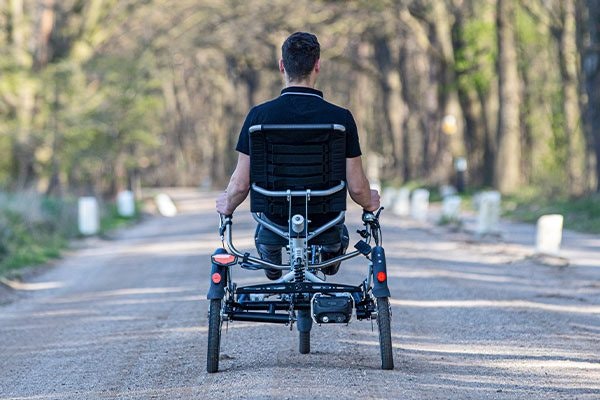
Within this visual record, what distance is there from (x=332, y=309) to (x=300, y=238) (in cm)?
48

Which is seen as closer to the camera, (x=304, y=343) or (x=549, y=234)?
(x=304, y=343)

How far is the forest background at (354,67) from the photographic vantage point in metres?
34.4

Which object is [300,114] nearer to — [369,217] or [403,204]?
[369,217]

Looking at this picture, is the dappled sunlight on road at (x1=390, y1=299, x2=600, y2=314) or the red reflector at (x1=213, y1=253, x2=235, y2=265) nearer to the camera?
the red reflector at (x1=213, y1=253, x2=235, y2=265)

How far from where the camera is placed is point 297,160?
7.61 meters

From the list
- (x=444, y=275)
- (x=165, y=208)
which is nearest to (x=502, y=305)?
(x=444, y=275)

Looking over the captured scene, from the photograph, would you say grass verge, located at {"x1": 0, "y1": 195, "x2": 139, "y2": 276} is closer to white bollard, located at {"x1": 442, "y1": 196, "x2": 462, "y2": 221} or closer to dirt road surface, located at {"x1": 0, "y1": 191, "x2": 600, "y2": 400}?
dirt road surface, located at {"x1": 0, "y1": 191, "x2": 600, "y2": 400}

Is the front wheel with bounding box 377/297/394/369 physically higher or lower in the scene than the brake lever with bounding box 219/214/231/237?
lower

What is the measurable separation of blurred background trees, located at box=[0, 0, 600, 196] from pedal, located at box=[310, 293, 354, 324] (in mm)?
20741

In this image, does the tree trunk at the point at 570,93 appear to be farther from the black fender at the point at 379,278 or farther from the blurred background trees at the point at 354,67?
the black fender at the point at 379,278

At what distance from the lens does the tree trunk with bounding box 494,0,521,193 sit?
36.6 meters

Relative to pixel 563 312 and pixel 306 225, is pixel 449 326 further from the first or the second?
pixel 306 225

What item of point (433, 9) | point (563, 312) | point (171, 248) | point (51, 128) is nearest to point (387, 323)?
point (563, 312)

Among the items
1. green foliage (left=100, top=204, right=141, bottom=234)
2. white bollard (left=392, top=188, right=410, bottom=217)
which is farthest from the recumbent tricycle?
white bollard (left=392, top=188, right=410, bottom=217)
